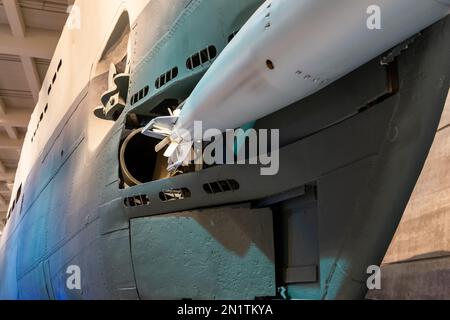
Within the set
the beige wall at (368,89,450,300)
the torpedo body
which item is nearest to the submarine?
the torpedo body

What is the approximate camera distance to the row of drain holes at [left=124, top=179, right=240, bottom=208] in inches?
105

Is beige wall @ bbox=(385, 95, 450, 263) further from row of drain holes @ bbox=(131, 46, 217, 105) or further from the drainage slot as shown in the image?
row of drain holes @ bbox=(131, 46, 217, 105)

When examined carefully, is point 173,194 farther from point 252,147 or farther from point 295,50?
point 295,50

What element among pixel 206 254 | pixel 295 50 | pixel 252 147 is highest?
pixel 295 50

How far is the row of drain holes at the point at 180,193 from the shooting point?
105 inches

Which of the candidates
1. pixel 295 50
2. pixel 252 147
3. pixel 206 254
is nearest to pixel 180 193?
pixel 206 254

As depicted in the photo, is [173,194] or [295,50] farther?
[173,194]

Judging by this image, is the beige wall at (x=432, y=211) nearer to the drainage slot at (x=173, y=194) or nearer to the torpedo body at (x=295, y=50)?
the drainage slot at (x=173, y=194)

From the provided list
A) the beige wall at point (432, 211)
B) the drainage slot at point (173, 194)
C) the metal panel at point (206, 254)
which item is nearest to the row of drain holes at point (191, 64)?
the drainage slot at point (173, 194)

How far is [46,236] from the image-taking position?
515 centimetres

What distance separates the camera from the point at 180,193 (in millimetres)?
3053
